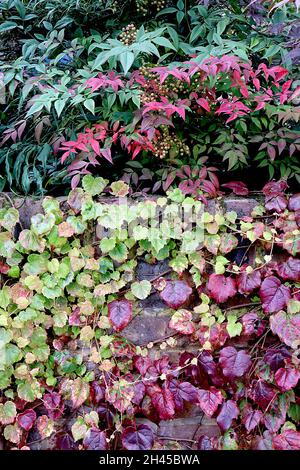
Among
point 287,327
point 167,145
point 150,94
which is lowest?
point 287,327

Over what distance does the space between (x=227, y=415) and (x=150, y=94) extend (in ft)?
3.99

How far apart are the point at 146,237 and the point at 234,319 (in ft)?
1.48

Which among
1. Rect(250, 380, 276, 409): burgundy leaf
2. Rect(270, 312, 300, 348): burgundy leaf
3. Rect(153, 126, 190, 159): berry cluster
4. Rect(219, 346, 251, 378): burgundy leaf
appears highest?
Rect(153, 126, 190, 159): berry cluster

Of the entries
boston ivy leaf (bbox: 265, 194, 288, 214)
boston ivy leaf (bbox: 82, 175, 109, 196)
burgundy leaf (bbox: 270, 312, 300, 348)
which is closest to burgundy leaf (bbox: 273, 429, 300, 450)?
burgundy leaf (bbox: 270, 312, 300, 348)

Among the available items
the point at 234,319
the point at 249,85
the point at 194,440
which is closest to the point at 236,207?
the point at 234,319

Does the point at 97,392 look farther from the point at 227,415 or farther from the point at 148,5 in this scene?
the point at 148,5

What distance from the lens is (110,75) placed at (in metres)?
1.54

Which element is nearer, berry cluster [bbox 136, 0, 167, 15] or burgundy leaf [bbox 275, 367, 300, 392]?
burgundy leaf [bbox 275, 367, 300, 392]

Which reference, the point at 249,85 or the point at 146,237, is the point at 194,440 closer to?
the point at 146,237

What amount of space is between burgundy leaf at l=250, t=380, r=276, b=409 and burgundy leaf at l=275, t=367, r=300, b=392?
0.16ft

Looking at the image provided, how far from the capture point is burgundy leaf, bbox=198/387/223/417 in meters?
1.59

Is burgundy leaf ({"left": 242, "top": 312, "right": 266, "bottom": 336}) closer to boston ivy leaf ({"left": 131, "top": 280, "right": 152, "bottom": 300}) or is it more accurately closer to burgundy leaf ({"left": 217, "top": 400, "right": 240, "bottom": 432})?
burgundy leaf ({"left": 217, "top": 400, "right": 240, "bottom": 432})

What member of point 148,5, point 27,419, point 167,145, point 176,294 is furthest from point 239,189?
point 27,419

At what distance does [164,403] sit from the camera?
1.62 m
